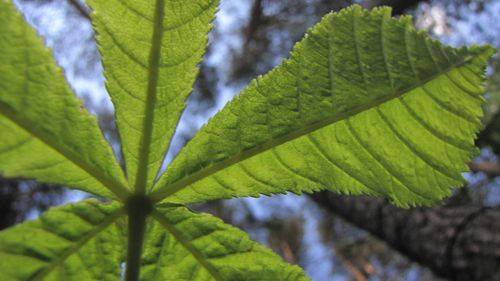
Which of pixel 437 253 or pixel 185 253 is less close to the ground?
pixel 437 253

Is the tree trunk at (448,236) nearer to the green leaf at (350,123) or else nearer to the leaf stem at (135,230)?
the green leaf at (350,123)

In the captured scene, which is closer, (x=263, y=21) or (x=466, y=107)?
(x=466, y=107)

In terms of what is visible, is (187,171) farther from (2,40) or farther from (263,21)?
(263,21)

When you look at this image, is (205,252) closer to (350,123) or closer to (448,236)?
(350,123)

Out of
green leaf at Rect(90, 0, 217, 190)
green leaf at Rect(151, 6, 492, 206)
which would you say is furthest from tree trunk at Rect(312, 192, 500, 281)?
green leaf at Rect(90, 0, 217, 190)

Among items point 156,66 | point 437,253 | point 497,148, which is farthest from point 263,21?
point 156,66

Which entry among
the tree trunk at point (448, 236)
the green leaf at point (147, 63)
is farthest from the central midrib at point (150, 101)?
the tree trunk at point (448, 236)
